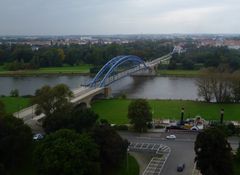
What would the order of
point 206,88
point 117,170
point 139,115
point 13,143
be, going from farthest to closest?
1. point 206,88
2. point 139,115
3. point 117,170
4. point 13,143

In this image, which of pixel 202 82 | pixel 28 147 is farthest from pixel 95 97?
pixel 28 147

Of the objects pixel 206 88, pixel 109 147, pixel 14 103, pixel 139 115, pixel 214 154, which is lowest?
pixel 14 103

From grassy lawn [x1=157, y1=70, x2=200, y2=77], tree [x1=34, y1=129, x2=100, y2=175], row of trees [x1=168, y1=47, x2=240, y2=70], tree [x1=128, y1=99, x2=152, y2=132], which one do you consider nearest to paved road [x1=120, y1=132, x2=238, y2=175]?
tree [x1=128, y1=99, x2=152, y2=132]

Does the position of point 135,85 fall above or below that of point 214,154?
below

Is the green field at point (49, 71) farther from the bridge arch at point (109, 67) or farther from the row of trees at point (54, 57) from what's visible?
the bridge arch at point (109, 67)

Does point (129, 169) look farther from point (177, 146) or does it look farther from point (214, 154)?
point (177, 146)

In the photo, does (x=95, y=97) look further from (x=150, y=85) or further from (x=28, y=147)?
(x=28, y=147)

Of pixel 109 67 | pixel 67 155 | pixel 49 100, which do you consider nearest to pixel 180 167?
pixel 67 155
